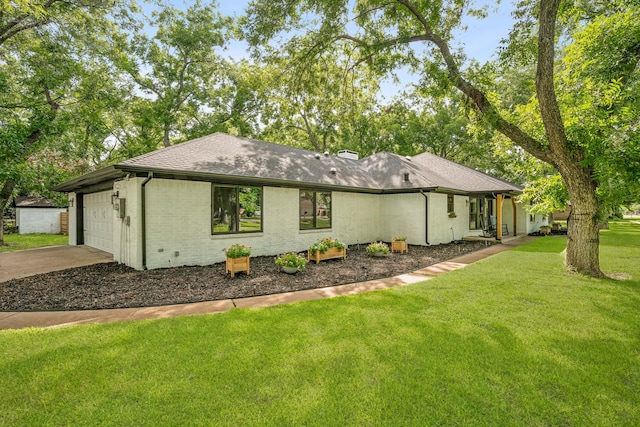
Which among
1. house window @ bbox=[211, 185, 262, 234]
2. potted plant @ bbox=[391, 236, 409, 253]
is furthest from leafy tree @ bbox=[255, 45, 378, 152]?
potted plant @ bbox=[391, 236, 409, 253]

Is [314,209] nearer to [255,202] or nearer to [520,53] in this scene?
[255,202]

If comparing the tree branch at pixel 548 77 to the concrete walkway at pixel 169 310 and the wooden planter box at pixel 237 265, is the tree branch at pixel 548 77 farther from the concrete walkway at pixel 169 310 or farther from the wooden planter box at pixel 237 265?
the wooden planter box at pixel 237 265

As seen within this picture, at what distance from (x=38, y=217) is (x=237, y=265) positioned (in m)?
20.8

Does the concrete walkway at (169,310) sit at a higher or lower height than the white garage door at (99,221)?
lower

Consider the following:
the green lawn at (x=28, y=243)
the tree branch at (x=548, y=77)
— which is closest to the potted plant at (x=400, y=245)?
the tree branch at (x=548, y=77)

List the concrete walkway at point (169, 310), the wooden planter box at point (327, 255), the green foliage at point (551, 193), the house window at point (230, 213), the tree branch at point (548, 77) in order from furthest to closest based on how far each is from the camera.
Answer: the wooden planter box at point (327, 255) < the house window at point (230, 213) < the green foliage at point (551, 193) < the tree branch at point (548, 77) < the concrete walkway at point (169, 310)

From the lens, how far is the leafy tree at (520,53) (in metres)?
6.41

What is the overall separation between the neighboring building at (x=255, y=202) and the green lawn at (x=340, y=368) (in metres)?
4.24

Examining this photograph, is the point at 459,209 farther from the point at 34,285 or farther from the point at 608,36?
the point at 34,285

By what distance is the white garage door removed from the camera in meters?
10.4

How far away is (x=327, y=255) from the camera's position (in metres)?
9.44

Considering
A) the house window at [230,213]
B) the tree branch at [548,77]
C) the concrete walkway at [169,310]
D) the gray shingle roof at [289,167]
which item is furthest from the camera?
the house window at [230,213]

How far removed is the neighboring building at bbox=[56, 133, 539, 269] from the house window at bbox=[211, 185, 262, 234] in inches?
1.3

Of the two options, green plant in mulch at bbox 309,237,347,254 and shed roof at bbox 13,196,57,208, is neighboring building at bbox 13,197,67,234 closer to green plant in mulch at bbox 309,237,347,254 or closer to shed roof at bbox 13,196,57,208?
shed roof at bbox 13,196,57,208
